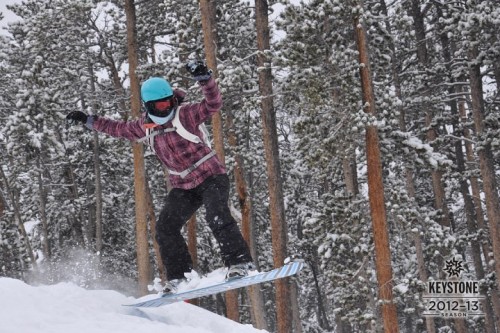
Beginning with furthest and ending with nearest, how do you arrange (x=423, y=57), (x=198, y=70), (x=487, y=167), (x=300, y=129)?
1. (x=423, y=57)
2. (x=487, y=167)
3. (x=300, y=129)
4. (x=198, y=70)

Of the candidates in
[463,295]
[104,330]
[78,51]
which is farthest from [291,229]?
[104,330]

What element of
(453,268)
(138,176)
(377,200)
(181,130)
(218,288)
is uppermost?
(181,130)

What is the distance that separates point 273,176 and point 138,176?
4142mm

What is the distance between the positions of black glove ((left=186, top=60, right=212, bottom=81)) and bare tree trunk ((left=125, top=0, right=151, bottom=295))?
10.9m

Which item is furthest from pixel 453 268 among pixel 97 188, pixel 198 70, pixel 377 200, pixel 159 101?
pixel 97 188

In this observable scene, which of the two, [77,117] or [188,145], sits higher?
[77,117]

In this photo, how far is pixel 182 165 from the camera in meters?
6.07

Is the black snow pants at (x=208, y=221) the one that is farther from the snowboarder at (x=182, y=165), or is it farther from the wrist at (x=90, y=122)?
the wrist at (x=90, y=122)

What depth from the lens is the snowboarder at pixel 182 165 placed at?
5883 mm

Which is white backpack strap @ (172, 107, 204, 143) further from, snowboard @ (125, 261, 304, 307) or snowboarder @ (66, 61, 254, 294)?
snowboard @ (125, 261, 304, 307)

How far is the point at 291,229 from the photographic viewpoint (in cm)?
3238

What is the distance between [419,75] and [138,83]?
843 cm

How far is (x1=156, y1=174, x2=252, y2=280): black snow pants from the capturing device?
19.8ft

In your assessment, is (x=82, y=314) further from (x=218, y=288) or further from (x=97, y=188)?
(x=97, y=188)
